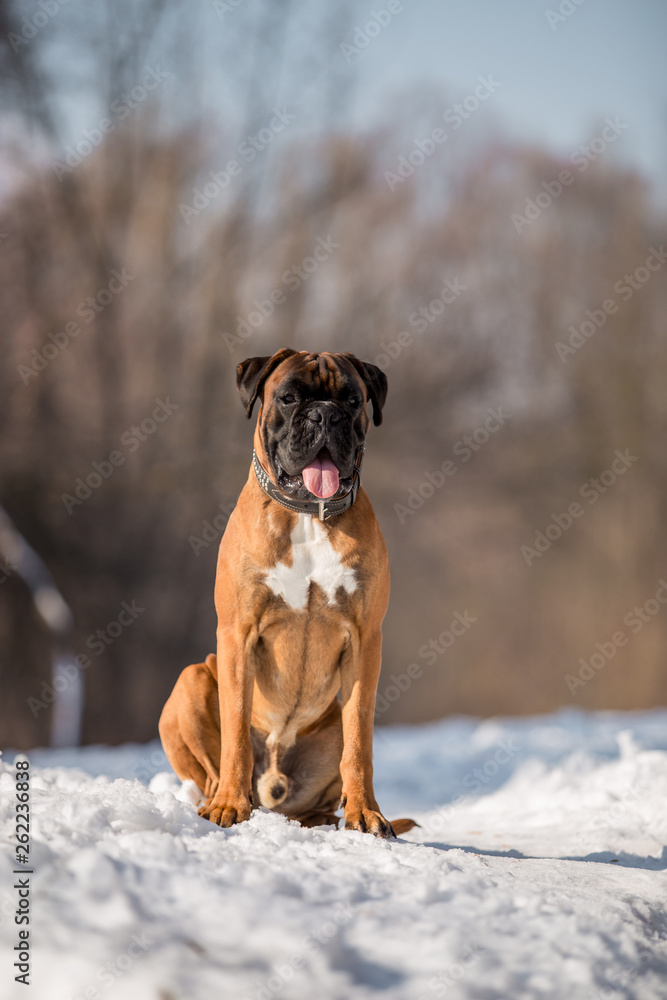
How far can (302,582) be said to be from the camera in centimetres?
280

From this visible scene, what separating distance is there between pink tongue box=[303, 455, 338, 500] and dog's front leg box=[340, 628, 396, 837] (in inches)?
21.5

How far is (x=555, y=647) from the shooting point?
1164 cm

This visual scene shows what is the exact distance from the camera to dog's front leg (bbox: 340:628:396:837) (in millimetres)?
2729

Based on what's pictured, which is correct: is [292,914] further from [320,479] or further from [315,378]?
[315,378]

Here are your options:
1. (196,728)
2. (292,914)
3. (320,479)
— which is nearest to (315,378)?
(320,479)

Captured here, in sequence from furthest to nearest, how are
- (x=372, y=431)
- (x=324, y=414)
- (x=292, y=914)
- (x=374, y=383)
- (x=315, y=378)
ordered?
(x=372, y=431), (x=374, y=383), (x=315, y=378), (x=324, y=414), (x=292, y=914)

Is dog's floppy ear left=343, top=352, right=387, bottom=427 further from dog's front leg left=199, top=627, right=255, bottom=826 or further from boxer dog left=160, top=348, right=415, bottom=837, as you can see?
dog's front leg left=199, top=627, right=255, bottom=826

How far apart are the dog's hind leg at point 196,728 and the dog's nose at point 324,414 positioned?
115 centimetres

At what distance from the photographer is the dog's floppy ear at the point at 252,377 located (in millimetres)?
2951

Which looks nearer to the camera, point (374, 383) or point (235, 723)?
point (235, 723)

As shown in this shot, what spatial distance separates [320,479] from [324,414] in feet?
0.74

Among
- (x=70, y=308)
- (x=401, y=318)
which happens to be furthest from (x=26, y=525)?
(x=401, y=318)

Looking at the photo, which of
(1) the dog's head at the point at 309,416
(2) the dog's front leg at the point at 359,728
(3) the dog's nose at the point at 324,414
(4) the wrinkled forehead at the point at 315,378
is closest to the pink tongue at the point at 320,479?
(1) the dog's head at the point at 309,416

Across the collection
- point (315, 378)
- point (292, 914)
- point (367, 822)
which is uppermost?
point (315, 378)
